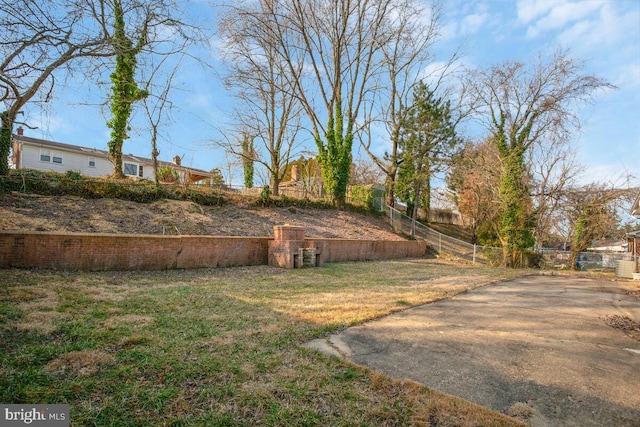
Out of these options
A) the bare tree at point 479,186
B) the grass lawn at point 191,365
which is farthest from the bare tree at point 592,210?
the grass lawn at point 191,365

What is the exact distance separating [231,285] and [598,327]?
5704mm

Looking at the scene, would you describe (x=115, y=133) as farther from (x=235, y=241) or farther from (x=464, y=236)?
(x=464, y=236)

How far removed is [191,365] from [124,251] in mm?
5322

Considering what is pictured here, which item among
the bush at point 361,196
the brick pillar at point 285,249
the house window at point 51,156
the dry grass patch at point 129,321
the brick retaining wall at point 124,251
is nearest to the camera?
the dry grass patch at point 129,321

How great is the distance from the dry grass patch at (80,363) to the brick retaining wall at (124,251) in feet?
14.7

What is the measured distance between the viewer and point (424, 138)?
2269 centimetres

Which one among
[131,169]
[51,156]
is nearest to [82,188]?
[51,156]

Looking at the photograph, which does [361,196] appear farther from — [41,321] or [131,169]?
[41,321]

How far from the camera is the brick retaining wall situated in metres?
5.80

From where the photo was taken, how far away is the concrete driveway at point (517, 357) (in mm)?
2303

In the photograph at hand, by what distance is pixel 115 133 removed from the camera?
46.3 ft

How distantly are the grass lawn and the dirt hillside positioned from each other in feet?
11.7

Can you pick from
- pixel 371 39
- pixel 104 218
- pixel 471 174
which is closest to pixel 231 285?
pixel 104 218

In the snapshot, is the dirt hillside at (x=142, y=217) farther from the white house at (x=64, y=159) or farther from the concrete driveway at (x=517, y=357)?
the white house at (x=64, y=159)
